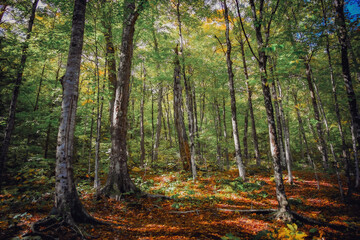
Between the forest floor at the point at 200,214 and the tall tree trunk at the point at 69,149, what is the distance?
513 mm

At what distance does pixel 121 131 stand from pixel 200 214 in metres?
4.81

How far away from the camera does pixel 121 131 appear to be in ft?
A: 24.0

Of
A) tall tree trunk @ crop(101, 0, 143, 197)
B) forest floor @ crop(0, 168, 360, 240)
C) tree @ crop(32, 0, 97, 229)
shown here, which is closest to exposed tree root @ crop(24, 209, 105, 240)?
tree @ crop(32, 0, 97, 229)

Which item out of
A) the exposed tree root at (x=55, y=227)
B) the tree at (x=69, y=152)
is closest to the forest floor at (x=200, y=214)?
the exposed tree root at (x=55, y=227)

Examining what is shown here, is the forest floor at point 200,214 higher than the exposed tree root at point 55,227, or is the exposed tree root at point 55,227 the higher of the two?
the exposed tree root at point 55,227

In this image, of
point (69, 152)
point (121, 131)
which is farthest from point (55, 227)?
point (121, 131)

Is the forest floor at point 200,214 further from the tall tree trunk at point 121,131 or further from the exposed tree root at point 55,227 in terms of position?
the tall tree trunk at point 121,131

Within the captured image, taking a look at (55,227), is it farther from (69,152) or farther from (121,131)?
(121,131)

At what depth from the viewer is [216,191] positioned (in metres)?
9.02

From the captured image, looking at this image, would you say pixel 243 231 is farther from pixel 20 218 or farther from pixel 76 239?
pixel 20 218

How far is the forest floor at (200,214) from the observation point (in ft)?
14.0

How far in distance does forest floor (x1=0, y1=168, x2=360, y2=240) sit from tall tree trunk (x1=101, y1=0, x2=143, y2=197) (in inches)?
22.9

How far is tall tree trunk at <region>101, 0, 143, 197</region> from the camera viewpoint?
22.6 feet

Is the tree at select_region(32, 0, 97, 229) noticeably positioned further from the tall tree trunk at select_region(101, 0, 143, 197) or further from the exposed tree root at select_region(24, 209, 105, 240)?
the tall tree trunk at select_region(101, 0, 143, 197)
